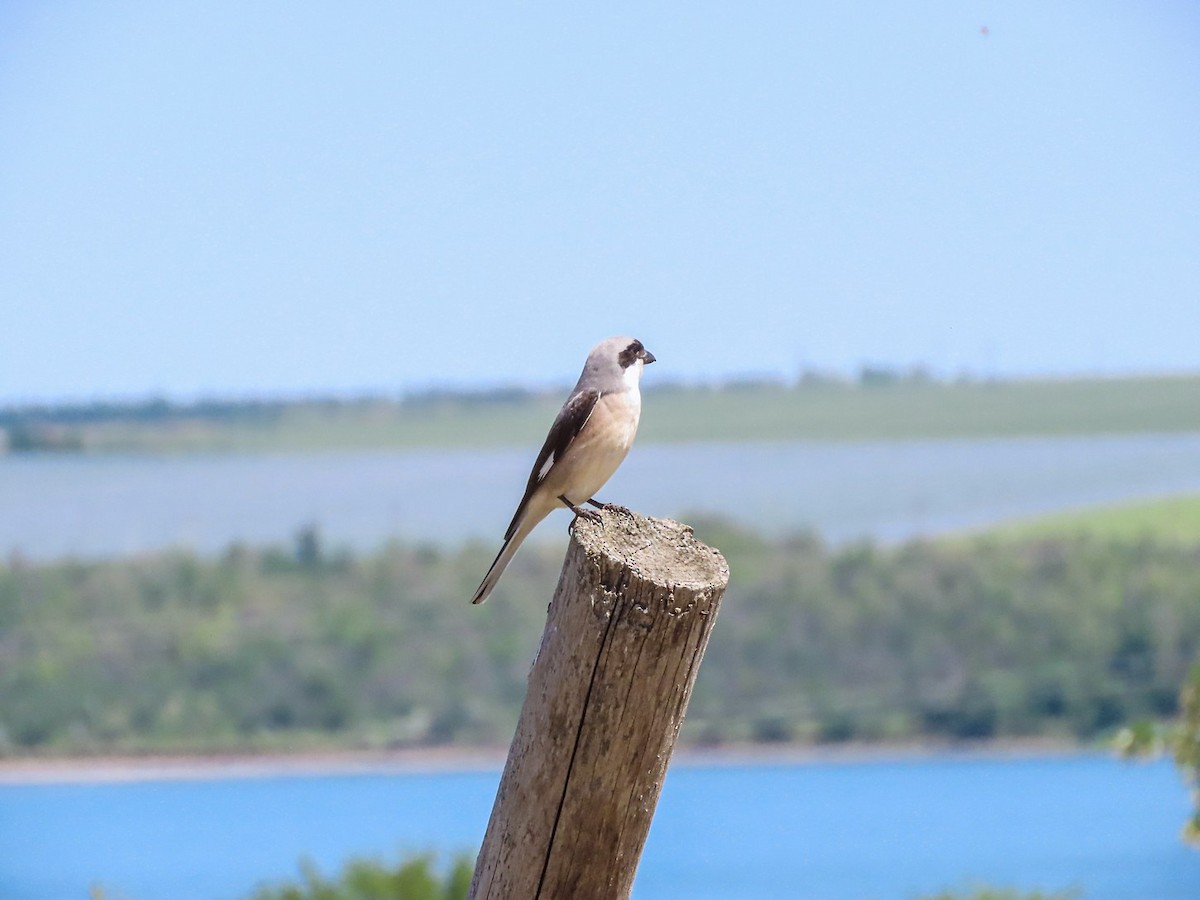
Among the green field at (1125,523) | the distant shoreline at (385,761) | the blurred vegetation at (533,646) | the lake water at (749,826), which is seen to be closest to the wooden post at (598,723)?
the lake water at (749,826)

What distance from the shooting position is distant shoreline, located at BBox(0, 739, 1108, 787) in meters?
24.3

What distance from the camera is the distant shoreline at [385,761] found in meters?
24.3

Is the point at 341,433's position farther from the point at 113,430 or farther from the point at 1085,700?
the point at 1085,700

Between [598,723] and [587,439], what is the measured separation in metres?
1.73

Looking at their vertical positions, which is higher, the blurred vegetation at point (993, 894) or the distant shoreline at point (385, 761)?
the blurred vegetation at point (993, 894)

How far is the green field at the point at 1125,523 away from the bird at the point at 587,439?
25.4m

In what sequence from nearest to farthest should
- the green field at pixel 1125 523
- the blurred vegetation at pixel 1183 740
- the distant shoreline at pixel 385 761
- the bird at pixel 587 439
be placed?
the bird at pixel 587 439
the blurred vegetation at pixel 1183 740
the distant shoreline at pixel 385 761
the green field at pixel 1125 523

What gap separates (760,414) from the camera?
106 feet

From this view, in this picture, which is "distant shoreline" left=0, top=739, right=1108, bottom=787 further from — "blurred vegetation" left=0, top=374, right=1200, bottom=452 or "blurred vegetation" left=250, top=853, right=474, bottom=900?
"blurred vegetation" left=250, top=853, right=474, bottom=900

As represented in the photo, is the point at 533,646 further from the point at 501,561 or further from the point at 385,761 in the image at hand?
the point at 501,561

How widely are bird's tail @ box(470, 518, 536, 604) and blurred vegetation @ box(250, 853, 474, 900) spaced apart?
17.2 ft

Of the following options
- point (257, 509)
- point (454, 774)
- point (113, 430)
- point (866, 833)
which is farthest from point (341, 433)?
point (866, 833)

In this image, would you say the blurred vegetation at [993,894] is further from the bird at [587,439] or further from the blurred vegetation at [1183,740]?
the bird at [587,439]

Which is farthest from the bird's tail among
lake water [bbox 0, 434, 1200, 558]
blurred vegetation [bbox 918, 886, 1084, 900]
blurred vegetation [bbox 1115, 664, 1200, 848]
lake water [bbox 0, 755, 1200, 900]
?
lake water [bbox 0, 434, 1200, 558]
